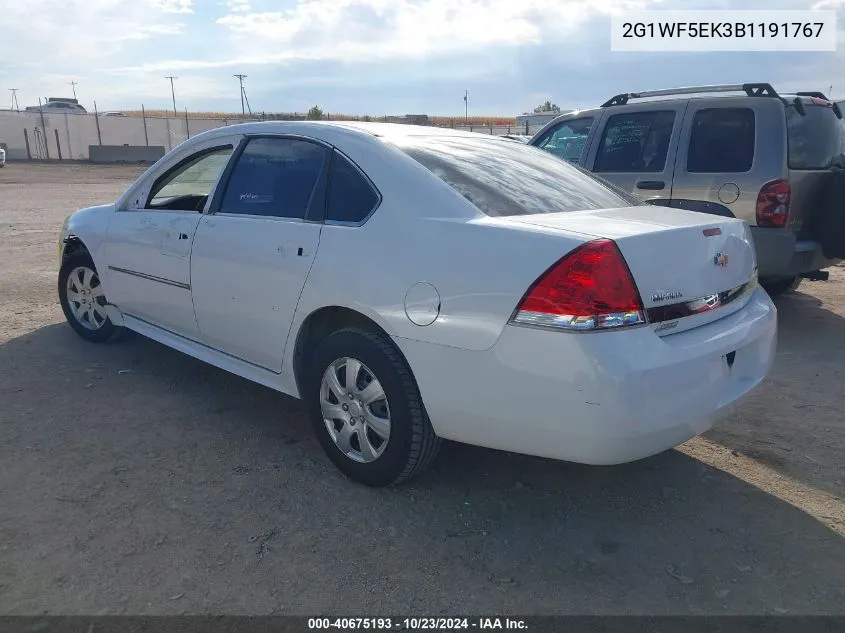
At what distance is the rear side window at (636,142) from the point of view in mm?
6305

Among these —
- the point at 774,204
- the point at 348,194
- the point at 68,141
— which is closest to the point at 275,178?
the point at 348,194

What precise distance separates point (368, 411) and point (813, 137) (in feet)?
15.6

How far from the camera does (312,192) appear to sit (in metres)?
3.43

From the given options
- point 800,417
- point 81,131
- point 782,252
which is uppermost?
point 81,131

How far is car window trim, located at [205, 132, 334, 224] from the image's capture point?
3363mm

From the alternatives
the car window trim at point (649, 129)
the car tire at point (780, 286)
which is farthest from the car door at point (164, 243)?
the car tire at point (780, 286)

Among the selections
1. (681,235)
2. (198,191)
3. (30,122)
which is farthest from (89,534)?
(30,122)

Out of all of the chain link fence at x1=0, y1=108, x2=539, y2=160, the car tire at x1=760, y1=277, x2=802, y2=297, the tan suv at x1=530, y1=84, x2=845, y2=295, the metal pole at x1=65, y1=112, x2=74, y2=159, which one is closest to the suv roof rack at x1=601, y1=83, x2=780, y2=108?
Answer: the tan suv at x1=530, y1=84, x2=845, y2=295

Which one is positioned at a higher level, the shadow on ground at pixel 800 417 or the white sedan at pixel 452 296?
the white sedan at pixel 452 296

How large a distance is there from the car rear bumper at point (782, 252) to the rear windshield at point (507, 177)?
7.45 ft

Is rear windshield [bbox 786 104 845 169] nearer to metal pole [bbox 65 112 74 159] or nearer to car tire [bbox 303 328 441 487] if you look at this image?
car tire [bbox 303 328 441 487]

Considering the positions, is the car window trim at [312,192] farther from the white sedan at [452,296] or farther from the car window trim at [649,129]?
the car window trim at [649,129]

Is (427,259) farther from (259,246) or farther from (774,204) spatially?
(774,204)

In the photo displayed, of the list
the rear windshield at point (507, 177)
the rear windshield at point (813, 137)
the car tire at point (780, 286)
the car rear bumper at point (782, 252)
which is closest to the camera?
the rear windshield at point (507, 177)
